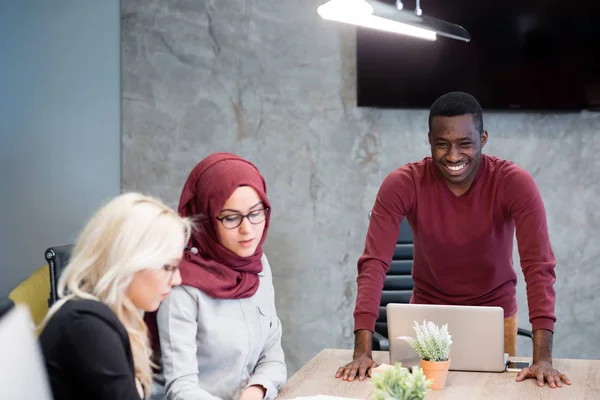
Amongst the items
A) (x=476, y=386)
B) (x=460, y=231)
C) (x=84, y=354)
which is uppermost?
(x=460, y=231)

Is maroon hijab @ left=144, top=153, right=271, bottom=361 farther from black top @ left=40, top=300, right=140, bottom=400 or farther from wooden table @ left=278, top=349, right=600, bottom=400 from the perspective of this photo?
black top @ left=40, top=300, right=140, bottom=400

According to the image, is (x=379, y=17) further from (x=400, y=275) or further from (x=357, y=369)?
(x=400, y=275)

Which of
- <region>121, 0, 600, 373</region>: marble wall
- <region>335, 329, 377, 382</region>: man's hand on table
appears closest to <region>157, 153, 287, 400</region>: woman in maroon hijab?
<region>335, 329, 377, 382</region>: man's hand on table

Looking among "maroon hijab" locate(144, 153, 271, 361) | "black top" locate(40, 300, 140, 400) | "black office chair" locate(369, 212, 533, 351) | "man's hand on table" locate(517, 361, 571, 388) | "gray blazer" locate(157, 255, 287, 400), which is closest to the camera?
"black top" locate(40, 300, 140, 400)

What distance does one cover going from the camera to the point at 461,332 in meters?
2.15

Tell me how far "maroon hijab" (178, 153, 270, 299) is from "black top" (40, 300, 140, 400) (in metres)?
0.51

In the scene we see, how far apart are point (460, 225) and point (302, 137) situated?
157 cm

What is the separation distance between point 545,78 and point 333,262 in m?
1.36

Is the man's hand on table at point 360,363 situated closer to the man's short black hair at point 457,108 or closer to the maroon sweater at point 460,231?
the maroon sweater at point 460,231

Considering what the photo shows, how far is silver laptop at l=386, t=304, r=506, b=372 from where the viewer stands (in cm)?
211

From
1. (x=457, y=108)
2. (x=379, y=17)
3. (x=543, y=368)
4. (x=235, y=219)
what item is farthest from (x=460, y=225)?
(x=235, y=219)

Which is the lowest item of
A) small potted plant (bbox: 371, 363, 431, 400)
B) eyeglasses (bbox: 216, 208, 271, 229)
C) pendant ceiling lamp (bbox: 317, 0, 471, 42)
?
small potted plant (bbox: 371, 363, 431, 400)

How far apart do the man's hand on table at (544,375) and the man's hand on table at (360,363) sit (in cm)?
42

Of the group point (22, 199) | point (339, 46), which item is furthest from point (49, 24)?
point (339, 46)
